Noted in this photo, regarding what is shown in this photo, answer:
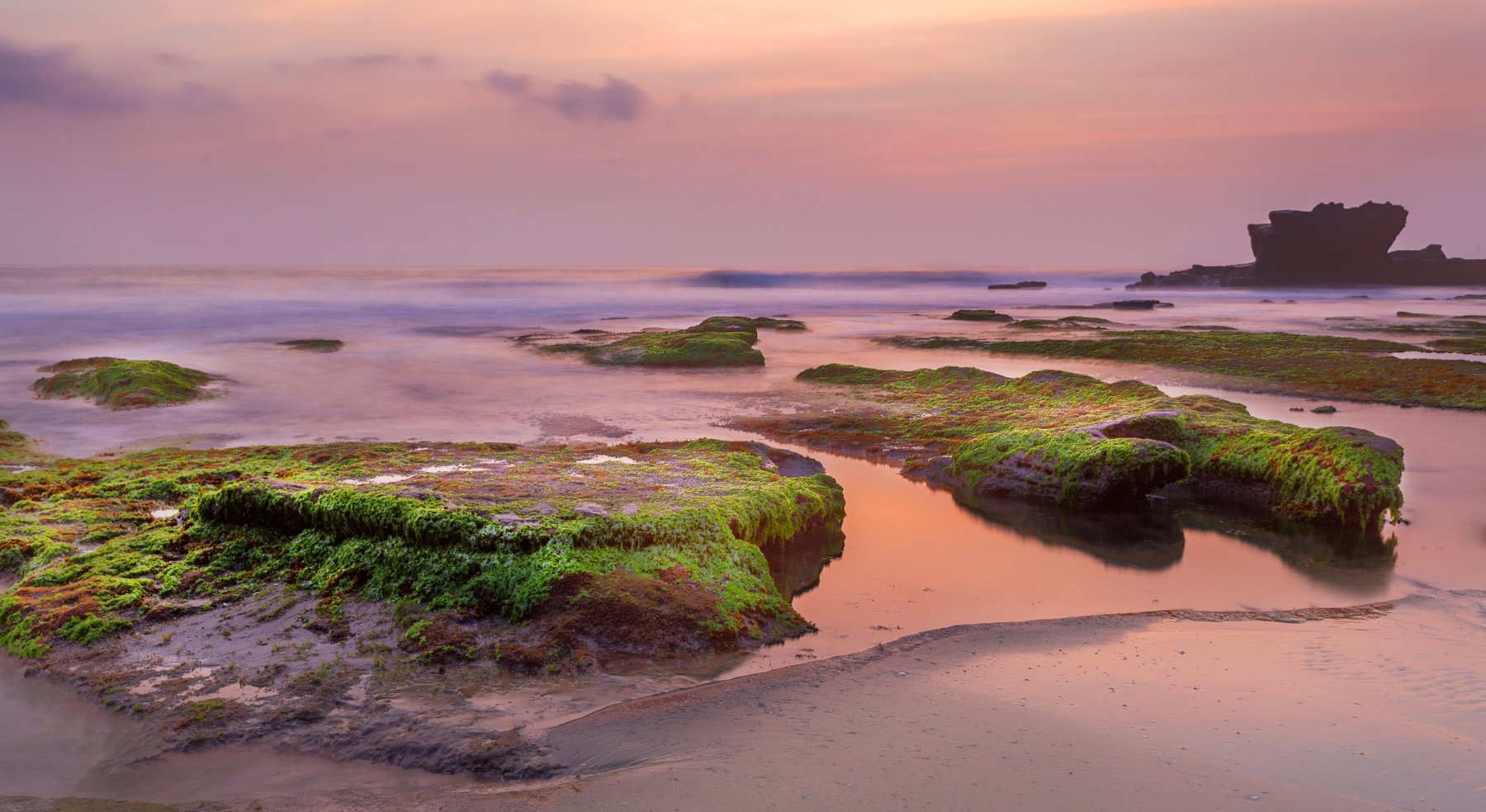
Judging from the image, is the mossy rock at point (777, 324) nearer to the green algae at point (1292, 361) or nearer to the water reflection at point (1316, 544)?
the green algae at point (1292, 361)

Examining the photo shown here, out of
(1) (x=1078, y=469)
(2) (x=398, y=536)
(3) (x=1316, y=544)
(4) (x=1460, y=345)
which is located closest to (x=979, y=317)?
(4) (x=1460, y=345)

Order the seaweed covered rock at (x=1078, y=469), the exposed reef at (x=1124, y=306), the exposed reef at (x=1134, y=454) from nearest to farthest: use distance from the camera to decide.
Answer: the exposed reef at (x=1134, y=454) → the seaweed covered rock at (x=1078, y=469) → the exposed reef at (x=1124, y=306)

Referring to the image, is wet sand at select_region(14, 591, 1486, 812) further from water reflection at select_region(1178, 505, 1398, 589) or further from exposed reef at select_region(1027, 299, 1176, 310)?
exposed reef at select_region(1027, 299, 1176, 310)

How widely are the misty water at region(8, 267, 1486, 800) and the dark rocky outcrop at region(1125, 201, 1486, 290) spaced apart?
65140mm

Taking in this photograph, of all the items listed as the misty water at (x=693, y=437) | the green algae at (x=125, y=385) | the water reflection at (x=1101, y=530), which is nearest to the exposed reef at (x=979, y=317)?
the misty water at (x=693, y=437)

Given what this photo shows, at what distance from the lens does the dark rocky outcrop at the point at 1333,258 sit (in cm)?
9219

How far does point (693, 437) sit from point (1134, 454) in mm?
6313

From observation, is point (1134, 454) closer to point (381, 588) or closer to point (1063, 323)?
point (381, 588)

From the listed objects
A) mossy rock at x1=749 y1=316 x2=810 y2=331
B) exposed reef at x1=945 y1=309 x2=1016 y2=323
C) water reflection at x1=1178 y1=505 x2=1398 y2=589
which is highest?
exposed reef at x1=945 y1=309 x2=1016 y2=323

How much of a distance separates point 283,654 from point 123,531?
10.1 feet

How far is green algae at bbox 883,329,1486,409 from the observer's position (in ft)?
56.8

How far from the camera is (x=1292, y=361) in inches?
866

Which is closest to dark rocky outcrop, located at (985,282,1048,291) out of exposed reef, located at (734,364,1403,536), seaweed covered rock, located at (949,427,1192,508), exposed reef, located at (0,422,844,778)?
exposed reef, located at (734,364,1403,536)

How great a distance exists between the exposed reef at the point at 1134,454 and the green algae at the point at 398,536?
2.46 metres
